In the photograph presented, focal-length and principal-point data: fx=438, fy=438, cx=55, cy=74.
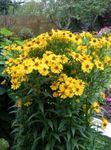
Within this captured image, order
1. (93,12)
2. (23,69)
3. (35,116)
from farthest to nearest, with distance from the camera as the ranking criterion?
(93,12)
(35,116)
(23,69)

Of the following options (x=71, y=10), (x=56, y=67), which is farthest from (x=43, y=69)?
(x=71, y=10)

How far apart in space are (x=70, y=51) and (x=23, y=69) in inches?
19.5

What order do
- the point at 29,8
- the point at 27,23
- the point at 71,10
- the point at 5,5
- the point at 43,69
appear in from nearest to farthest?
the point at 43,69 → the point at 27,23 → the point at 71,10 → the point at 5,5 → the point at 29,8

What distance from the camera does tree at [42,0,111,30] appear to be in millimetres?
19359

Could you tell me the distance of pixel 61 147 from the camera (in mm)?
3723

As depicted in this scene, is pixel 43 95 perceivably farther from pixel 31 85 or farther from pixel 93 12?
pixel 93 12

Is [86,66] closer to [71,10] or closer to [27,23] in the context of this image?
[27,23]

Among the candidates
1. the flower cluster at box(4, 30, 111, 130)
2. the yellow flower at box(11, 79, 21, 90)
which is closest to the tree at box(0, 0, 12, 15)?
the flower cluster at box(4, 30, 111, 130)

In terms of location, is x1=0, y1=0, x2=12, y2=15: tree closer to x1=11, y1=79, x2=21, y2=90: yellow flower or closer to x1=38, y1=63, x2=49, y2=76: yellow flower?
x1=11, y1=79, x2=21, y2=90: yellow flower

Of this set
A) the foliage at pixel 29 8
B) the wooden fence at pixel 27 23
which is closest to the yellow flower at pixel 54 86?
the wooden fence at pixel 27 23

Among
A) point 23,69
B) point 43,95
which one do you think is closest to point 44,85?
point 43,95

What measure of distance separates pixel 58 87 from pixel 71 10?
16.3 m

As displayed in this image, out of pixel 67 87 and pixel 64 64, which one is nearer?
pixel 67 87

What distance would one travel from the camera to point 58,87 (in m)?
3.60
